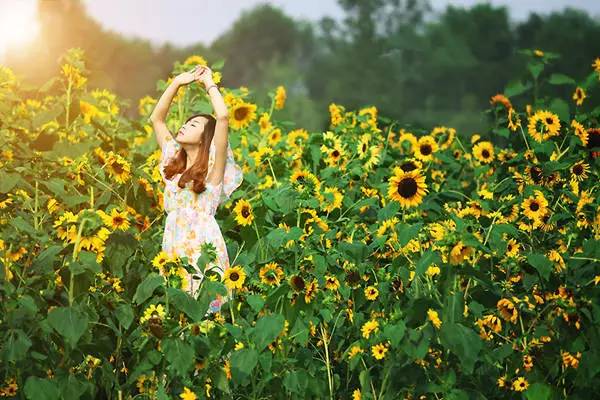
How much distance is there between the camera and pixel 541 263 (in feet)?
13.3

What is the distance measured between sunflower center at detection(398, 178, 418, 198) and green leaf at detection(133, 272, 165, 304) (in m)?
1.02

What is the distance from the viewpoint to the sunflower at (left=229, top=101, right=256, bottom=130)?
647 cm

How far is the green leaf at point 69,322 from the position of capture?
3709 mm

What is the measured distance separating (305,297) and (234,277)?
285mm

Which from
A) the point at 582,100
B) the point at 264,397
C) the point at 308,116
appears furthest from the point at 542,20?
the point at 264,397

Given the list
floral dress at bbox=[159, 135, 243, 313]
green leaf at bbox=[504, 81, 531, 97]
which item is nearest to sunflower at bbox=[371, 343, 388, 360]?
floral dress at bbox=[159, 135, 243, 313]

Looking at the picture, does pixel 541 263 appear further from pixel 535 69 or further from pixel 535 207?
pixel 535 69

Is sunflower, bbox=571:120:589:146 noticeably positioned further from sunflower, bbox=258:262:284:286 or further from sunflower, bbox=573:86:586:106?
sunflower, bbox=258:262:284:286

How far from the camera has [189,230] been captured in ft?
17.3

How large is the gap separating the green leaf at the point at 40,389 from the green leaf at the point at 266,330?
0.70 meters

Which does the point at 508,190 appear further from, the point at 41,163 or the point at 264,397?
the point at 41,163

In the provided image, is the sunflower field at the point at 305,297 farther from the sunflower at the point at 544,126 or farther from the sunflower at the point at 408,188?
the sunflower at the point at 544,126

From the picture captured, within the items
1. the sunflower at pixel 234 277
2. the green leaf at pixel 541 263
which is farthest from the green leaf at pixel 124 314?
the green leaf at pixel 541 263

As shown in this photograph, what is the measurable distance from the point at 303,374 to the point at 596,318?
3.47 feet
